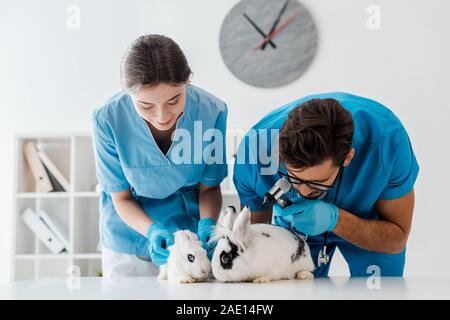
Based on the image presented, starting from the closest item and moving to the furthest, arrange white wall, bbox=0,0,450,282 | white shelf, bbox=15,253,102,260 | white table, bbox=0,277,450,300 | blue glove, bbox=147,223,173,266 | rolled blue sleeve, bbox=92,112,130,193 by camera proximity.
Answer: white table, bbox=0,277,450,300, blue glove, bbox=147,223,173,266, rolled blue sleeve, bbox=92,112,130,193, white shelf, bbox=15,253,102,260, white wall, bbox=0,0,450,282

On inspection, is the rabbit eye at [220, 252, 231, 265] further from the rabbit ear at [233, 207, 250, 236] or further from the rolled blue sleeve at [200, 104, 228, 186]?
the rolled blue sleeve at [200, 104, 228, 186]

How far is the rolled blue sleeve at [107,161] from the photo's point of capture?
1.56 m

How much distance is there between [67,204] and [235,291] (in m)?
2.20

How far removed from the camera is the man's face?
1255 mm

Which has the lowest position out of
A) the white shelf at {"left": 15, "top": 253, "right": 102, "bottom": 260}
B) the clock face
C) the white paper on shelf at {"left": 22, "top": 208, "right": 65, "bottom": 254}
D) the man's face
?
the white shelf at {"left": 15, "top": 253, "right": 102, "bottom": 260}

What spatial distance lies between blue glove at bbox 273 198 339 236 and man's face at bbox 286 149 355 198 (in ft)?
0.10

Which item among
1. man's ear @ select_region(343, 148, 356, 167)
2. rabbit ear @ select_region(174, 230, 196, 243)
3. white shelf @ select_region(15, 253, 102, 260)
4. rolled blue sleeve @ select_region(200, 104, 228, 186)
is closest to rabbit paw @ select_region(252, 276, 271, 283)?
rabbit ear @ select_region(174, 230, 196, 243)

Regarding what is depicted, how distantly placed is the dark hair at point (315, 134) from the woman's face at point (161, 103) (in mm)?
318

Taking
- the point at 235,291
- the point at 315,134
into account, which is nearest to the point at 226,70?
the point at 315,134

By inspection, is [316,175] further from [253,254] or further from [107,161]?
[107,161]

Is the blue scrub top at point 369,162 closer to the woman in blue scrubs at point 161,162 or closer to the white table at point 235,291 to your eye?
the woman in blue scrubs at point 161,162

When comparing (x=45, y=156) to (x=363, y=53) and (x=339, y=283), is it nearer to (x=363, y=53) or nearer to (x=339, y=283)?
(x=363, y=53)

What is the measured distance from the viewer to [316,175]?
128cm
